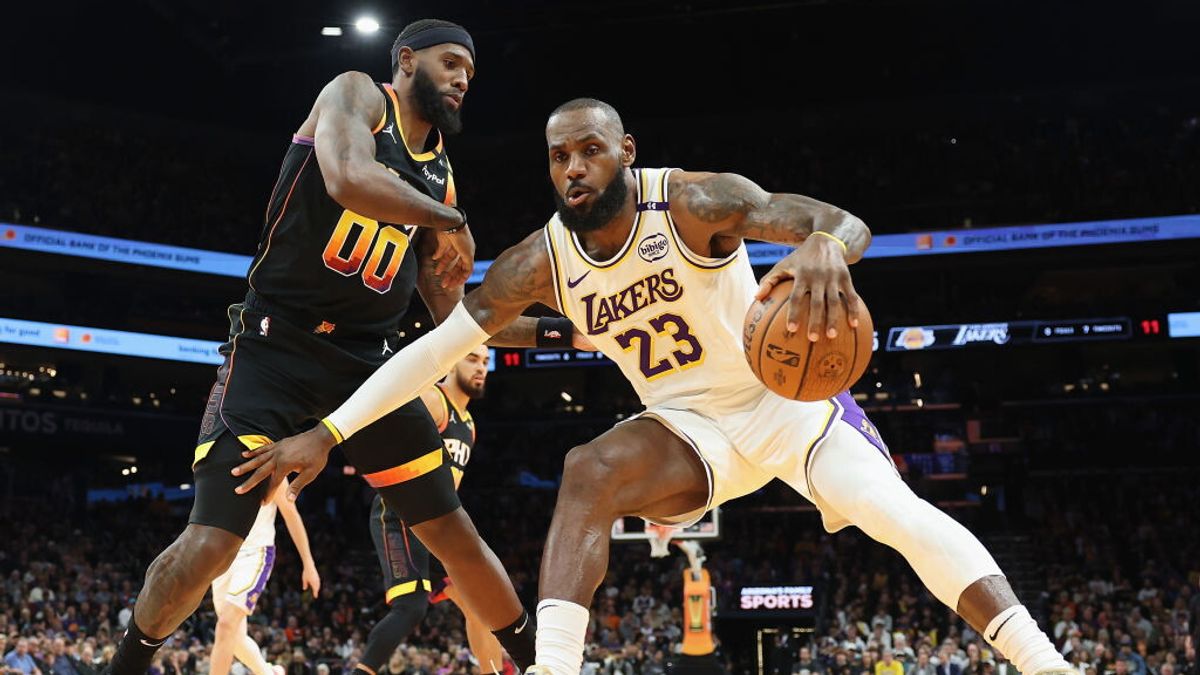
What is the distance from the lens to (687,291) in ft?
13.6

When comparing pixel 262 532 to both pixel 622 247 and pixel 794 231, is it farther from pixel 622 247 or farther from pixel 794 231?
pixel 794 231

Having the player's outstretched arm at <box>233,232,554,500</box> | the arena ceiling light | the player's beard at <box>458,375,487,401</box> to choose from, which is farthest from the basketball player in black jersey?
the arena ceiling light

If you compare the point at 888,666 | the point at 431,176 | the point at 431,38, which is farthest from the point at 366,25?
the point at 431,176

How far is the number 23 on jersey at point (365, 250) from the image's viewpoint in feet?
15.3

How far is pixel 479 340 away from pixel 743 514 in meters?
21.6

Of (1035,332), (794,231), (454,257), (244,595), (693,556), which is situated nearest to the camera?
(794,231)

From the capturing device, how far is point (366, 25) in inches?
904

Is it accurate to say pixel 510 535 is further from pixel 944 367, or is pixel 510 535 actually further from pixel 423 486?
pixel 423 486

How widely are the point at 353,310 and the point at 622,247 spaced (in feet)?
3.92

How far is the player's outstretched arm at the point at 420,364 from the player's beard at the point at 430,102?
86 centimetres

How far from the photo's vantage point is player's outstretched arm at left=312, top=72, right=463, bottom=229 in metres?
4.19

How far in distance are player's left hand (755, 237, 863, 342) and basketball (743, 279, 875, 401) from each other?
0.10ft

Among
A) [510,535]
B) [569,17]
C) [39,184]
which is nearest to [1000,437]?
[510,535]

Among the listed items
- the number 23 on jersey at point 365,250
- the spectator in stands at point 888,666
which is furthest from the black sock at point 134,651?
the spectator in stands at point 888,666
